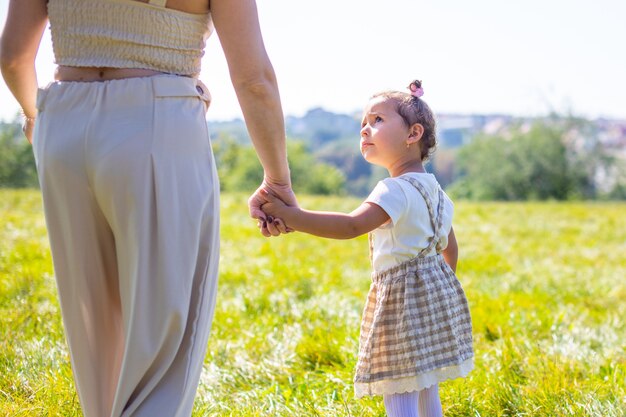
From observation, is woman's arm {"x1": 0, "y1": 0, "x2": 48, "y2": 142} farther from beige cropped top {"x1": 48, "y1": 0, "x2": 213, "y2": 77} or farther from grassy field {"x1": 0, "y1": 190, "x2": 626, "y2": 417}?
grassy field {"x1": 0, "y1": 190, "x2": 626, "y2": 417}

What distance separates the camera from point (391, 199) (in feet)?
7.68

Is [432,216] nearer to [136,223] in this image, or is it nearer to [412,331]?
[412,331]

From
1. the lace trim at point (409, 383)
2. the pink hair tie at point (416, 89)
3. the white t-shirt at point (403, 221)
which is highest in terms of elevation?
the pink hair tie at point (416, 89)

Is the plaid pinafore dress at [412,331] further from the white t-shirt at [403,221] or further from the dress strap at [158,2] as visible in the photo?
→ the dress strap at [158,2]

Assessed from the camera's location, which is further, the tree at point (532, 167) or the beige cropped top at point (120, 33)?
the tree at point (532, 167)

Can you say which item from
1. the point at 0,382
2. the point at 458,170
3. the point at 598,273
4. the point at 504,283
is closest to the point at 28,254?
the point at 0,382

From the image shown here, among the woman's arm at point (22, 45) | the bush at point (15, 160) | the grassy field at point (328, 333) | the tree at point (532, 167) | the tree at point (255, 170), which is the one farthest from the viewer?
the tree at point (255, 170)

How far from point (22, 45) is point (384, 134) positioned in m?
1.19

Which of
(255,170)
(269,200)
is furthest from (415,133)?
(255,170)

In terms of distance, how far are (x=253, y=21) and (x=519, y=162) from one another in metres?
46.3

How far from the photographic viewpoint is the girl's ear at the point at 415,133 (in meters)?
2.45

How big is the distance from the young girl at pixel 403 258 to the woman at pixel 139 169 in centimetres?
43

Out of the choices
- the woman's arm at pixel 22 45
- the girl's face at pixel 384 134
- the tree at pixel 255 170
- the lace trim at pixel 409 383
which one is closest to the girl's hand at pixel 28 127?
the woman's arm at pixel 22 45

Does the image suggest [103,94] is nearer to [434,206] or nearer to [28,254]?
[434,206]
